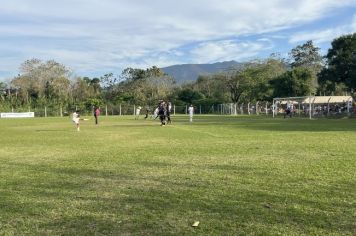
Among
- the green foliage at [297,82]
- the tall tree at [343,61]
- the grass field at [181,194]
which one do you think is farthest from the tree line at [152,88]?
the grass field at [181,194]

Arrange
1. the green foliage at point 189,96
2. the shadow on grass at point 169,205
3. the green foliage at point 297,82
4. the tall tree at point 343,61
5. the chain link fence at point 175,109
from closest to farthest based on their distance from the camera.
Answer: the shadow on grass at point 169,205 → the tall tree at point 343,61 → the chain link fence at point 175,109 → the green foliage at point 297,82 → the green foliage at point 189,96

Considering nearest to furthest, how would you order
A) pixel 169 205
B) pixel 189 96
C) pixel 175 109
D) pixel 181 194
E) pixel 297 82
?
pixel 169 205 < pixel 181 194 < pixel 297 82 < pixel 175 109 < pixel 189 96

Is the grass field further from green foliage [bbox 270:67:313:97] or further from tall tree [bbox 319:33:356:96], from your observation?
green foliage [bbox 270:67:313:97]

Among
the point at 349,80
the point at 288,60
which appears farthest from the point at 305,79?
the point at 288,60

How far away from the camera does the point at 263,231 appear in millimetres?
5500

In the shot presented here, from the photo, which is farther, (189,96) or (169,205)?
(189,96)

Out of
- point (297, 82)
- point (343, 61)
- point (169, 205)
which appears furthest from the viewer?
point (297, 82)

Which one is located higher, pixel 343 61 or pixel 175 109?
pixel 343 61

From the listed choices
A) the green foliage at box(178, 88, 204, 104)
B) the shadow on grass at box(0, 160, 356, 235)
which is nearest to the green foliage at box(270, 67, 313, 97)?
the green foliage at box(178, 88, 204, 104)

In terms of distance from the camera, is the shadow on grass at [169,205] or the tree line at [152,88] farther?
the tree line at [152,88]

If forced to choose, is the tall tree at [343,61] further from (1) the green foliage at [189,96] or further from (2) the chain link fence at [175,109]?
(1) the green foliage at [189,96]

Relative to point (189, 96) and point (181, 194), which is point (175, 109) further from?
point (181, 194)

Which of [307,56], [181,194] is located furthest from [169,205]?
[307,56]

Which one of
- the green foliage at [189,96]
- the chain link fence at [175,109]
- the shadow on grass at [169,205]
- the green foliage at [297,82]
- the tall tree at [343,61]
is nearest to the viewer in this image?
the shadow on grass at [169,205]
